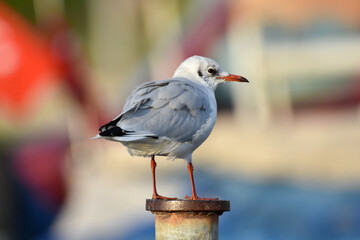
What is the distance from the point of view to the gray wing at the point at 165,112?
2.57m

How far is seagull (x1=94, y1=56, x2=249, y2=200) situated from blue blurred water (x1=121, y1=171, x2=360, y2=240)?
3.07 m

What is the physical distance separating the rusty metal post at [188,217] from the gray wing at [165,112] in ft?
A: 1.02

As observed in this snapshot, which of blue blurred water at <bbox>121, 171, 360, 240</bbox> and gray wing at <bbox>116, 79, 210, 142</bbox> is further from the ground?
gray wing at <bbox>116, 79, 210, 142</bbox>

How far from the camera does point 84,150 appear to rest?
245 inches

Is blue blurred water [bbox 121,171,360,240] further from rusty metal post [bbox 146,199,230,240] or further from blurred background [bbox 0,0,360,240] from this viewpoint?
rusty metal post [bbox 146,199,230,240]

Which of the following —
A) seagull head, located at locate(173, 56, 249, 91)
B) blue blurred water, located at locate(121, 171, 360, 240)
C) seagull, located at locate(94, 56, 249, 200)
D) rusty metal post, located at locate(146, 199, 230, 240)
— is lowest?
blue blurred water, located at locate(121, 171, 360, 240)

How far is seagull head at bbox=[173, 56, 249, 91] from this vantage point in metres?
3.04

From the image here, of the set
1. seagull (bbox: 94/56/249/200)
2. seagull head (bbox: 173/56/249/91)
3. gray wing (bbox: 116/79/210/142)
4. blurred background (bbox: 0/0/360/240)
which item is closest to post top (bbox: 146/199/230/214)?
seagull (bbox: 94/56/249/200)

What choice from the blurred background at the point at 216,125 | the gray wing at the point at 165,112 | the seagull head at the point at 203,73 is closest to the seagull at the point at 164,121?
the gray wing at the point at 165,112

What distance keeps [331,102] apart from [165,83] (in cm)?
328

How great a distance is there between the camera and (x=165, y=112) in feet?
8.64

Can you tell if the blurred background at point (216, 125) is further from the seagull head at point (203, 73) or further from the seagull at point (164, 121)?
the seagull at point (164, 121)

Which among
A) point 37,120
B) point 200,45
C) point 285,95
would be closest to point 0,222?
point 37,120

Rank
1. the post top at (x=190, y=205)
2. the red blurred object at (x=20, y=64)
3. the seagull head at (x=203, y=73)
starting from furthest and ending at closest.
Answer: the red blurred object at (x=20, y=64) < the seagull head at (x=203, y=73) < the post top at (x=190, y=205)
